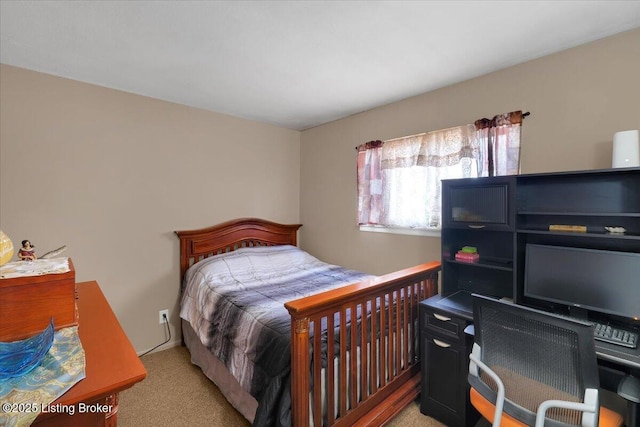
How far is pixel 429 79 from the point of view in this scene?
235cm

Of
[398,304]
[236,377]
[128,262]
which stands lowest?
[236,377]

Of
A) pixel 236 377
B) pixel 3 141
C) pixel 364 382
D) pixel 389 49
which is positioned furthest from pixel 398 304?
pixel 3 141

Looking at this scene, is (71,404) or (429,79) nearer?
(71,404)

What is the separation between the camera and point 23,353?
84 cm

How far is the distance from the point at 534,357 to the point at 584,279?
75 centimetres

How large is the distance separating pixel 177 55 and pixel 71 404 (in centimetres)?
203

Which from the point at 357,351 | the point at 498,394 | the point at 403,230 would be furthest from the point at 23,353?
the point at 403,230

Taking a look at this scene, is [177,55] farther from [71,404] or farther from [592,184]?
[592,184]

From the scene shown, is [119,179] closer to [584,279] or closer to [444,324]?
[444,324]

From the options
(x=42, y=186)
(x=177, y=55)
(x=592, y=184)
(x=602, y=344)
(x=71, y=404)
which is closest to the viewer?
(x=71, y=404)

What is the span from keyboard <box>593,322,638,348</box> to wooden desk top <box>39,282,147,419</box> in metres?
1.89

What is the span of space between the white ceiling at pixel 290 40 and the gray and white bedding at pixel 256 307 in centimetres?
168

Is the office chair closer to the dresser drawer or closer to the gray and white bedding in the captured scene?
the dresser drawer

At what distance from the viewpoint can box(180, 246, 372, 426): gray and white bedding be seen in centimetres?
154
